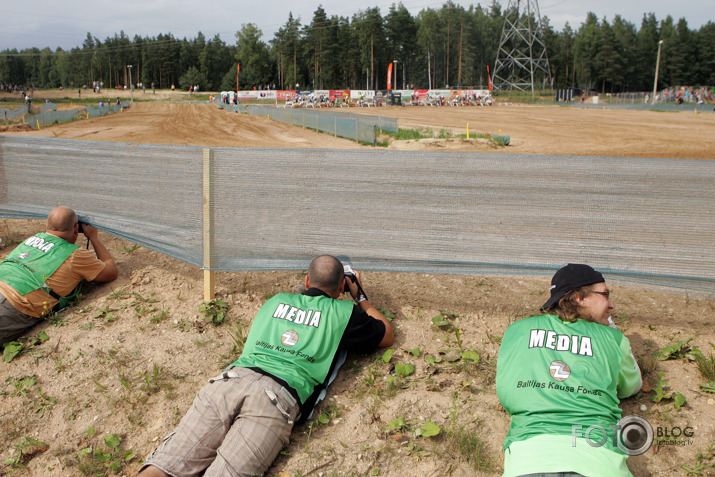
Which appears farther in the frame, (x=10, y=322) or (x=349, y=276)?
(x=10, y=322)

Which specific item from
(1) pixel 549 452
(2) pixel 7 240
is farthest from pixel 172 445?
(2) pixel 7 240

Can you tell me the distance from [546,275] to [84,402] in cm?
367

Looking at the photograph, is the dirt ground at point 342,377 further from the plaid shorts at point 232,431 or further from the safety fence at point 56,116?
the safety fence at point 56,116

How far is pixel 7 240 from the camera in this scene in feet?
22.1

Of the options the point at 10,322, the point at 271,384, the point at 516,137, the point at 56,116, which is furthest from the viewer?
the point at 56,116

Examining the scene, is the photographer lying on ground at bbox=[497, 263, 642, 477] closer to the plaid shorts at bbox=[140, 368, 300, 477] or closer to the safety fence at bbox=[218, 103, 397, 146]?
the plaid shorts at bbox=[140, 368, 300, 477]

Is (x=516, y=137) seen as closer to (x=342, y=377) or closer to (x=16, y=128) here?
(x=342, y=377)

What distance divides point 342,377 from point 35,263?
3063 mm

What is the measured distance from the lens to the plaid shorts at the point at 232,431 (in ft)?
9.51

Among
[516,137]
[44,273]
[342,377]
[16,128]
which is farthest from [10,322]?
[16,128]

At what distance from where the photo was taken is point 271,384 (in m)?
3.11

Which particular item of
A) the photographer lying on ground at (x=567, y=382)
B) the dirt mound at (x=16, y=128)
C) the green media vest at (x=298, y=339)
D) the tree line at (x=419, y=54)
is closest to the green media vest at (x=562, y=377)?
the photographer lying on ground at (x=567, y=382)

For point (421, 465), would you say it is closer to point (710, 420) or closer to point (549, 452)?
point (549, 452)

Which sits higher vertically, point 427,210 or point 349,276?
point 427,210
